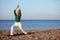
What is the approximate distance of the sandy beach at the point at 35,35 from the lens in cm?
180

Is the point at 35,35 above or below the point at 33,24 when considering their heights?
below

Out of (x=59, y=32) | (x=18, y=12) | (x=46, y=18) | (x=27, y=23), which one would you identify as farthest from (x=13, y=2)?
(x=59, y=32)

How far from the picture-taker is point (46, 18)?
188 centimetres

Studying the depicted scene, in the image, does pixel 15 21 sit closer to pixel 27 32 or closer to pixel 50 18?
pixel 27 32

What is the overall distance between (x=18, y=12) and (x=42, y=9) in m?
0.28

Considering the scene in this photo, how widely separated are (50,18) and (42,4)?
0.18 m

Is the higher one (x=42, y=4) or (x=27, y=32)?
(x=42, y=4)

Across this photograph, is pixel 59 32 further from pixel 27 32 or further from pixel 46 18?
pixel 27 32

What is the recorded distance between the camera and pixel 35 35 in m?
1.86

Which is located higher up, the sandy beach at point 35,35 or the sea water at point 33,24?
the sea water at point 33,24

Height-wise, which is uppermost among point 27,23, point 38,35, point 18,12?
point 18,12

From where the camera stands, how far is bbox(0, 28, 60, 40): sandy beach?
180 centimetres

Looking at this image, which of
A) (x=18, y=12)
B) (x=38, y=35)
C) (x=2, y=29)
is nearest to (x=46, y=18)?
(x=38, y=35)

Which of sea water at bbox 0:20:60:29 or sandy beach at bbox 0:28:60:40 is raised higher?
sea water at bbox 0:20:60:29
